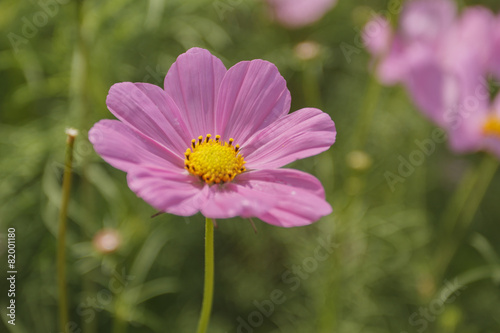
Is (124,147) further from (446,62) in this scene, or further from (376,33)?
(446,62)

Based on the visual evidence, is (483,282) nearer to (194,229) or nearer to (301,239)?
(301,239)

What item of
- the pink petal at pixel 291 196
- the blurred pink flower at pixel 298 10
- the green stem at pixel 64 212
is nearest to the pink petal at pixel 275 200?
the pink petal at pixel 291 196

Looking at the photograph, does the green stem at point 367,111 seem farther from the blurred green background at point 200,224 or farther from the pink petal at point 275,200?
the pink petal at point 275,200

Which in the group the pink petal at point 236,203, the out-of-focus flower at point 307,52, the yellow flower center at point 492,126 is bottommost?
the yellow flower center at point 492,126

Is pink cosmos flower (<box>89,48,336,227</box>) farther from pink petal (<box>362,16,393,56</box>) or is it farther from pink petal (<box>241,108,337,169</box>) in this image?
pink petal (<box>362,16,393,56</box>)

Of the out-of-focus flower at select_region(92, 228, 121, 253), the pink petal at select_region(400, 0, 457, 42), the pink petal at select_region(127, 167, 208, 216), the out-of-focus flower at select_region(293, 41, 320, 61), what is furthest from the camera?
the pink petal at select_region(400, 0, 457, 42)

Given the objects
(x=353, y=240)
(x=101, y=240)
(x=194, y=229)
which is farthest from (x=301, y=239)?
(x=101, y=240)

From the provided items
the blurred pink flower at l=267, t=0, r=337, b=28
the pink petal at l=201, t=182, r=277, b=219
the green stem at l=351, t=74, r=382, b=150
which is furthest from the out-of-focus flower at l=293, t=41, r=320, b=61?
the blurred pink flower at l=267, t=0, r=337, b=28
